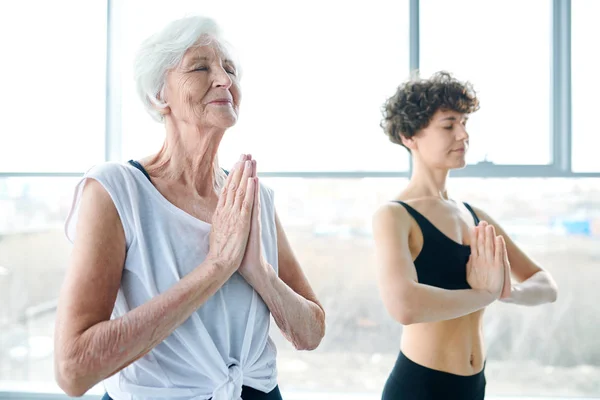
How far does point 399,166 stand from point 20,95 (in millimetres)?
1916

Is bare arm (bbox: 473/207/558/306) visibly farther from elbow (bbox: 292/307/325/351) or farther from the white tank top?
the white tank top

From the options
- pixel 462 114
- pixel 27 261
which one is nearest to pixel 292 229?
pixel 462 114

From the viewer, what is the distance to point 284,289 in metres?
0.97

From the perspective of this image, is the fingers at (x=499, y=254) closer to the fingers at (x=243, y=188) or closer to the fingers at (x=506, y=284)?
the fingers at (x=506, y=284)

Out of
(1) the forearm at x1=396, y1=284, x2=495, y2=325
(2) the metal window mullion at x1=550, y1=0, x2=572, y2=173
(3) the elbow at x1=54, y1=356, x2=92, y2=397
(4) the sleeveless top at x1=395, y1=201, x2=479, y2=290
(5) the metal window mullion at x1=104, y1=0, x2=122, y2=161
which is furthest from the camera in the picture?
(5) the metal window mullion at x1=104, y1=0, x2=122, y2=161

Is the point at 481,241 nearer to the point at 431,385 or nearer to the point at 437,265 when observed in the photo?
the point at 437,265

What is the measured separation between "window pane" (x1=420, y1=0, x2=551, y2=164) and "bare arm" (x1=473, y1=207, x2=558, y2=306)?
0.72m

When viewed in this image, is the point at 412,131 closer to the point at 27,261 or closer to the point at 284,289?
the point at 284,289

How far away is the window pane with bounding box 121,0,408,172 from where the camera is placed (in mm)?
2273

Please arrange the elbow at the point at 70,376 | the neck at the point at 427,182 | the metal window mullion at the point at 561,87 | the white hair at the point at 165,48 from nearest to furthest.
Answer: the elbow at the point at 70,376, the white hair at the point at 165,48, the neck at the point at 427,182, the metal window mullion at the point at 561,87

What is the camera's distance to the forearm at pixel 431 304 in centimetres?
133

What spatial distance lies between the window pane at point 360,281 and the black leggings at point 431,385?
82 cm

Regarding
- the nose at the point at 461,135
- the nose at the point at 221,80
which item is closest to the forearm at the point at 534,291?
the nose at the point at 461,135

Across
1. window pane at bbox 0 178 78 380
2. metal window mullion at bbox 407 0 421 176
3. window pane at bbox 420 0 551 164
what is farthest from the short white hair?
window pane at bbox 0 178 78 380
